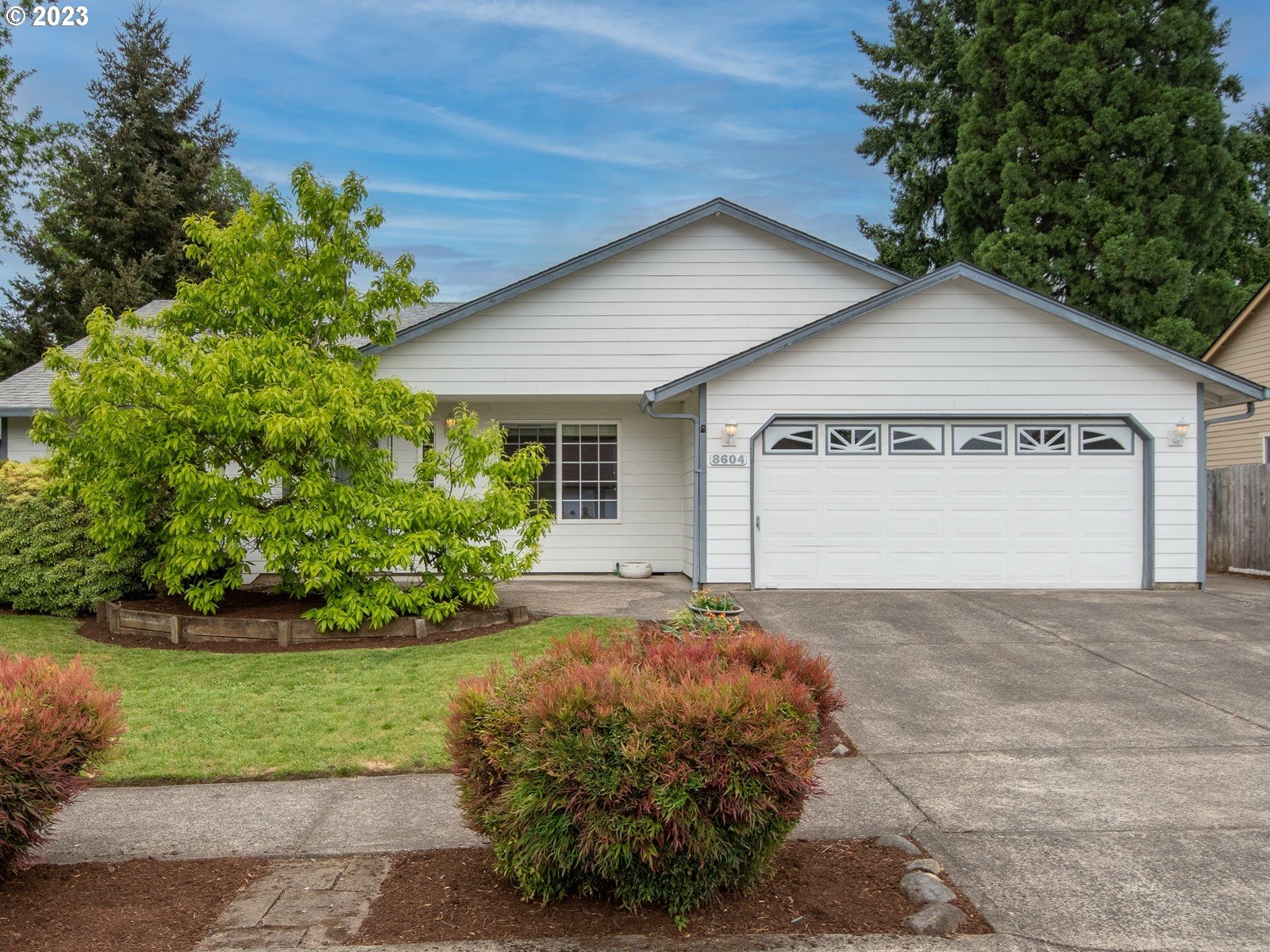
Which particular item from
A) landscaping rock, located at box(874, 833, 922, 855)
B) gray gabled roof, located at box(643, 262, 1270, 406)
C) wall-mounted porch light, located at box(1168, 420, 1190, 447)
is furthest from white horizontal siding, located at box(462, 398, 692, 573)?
landscaping rock, located at box(874, 833, 922, 855)

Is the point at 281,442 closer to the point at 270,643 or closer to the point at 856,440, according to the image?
the point at 270,643

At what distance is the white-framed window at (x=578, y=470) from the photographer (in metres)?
15.8

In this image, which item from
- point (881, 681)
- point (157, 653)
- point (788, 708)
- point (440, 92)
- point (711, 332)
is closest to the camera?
point (788, 708)

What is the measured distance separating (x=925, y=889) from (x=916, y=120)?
31155 mm

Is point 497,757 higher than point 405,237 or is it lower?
lower

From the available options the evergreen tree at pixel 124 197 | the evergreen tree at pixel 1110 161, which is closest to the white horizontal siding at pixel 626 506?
the evergreen tree at pixel 1110 161

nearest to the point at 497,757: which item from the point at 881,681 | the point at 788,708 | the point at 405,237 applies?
the point at 788,708

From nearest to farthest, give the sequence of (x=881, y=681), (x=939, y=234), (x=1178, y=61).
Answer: (x=881, y=681), (x=1178, y=61), (x=939, y=234)

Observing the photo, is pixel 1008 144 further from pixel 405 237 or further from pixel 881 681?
pixel 881 681

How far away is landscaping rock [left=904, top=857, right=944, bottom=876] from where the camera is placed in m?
4.34

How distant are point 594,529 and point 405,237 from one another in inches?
375

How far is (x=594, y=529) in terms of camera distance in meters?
15.8

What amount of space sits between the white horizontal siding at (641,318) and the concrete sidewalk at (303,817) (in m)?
9.47

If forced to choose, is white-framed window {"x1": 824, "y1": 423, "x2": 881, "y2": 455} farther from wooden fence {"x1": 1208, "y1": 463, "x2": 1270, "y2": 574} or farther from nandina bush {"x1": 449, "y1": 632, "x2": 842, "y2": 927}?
nandina bush {"x1": 449, "y1": 632, "x2": 842, "y2": 927}
